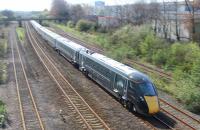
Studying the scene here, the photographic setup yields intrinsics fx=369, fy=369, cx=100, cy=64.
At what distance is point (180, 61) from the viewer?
37938 millimetres

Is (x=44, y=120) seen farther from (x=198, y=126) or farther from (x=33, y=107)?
(x=198, y=126)

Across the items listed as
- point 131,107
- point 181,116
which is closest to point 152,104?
point 131,107

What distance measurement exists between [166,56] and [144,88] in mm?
19840

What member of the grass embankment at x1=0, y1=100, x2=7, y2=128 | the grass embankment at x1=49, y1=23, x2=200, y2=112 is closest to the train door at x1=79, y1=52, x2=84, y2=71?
the grass embankment at x1=49, y1=23, x2=200, y2=112

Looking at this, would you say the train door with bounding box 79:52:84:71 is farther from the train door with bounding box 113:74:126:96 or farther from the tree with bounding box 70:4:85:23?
the tree with bounding box 70:4:85:23

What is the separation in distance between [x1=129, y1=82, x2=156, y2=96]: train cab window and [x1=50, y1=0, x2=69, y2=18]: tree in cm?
11350

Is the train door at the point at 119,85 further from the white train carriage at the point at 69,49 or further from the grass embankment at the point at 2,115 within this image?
the white train carriage at the point at 69,49

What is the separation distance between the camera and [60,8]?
13912cm

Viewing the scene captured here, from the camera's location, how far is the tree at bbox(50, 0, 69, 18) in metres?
135

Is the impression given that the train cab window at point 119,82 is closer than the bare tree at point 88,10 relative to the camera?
Yes

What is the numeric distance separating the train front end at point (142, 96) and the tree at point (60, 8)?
4461 inches

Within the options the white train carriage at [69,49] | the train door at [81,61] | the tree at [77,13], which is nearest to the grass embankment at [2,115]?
the train door at [81,61]

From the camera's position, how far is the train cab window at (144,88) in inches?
820

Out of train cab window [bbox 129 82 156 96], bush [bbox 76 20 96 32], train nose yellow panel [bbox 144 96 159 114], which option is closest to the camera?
train nose yellow panel [bbox 144 96 159 114]
